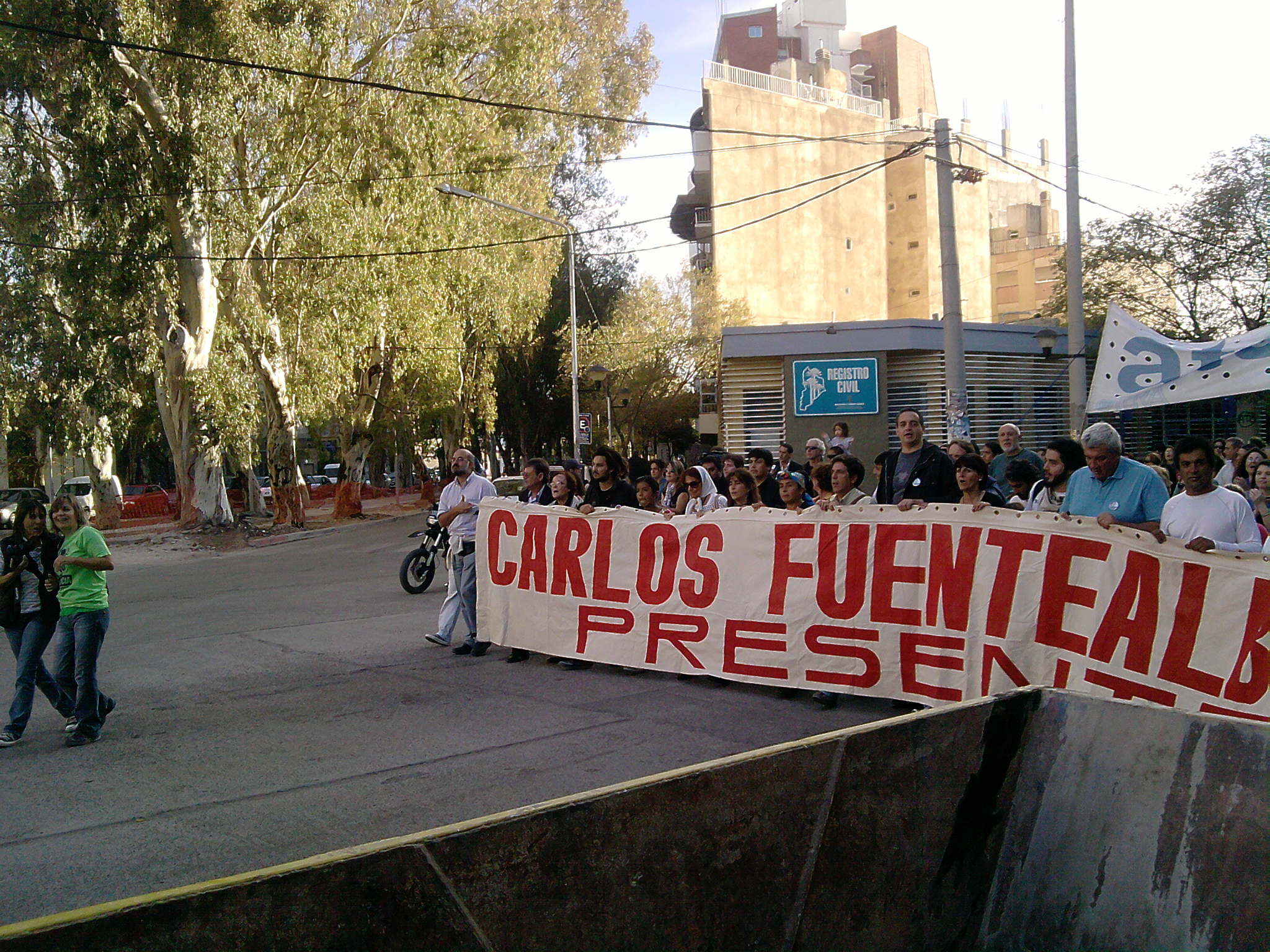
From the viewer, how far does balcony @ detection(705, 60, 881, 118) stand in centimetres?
5184

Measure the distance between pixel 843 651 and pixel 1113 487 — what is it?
6.52ft

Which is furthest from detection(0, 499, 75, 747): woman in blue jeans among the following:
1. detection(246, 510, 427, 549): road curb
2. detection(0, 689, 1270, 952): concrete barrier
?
detection(246, 510, 427, 549): road curb

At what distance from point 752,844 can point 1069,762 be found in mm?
1120

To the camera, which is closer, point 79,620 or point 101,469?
point 79,620

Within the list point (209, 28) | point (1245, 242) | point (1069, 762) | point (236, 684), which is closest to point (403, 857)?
point (1069, 762)

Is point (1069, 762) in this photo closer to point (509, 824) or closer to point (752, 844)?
point (752, 844)

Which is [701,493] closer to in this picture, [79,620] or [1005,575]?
[1005,575]

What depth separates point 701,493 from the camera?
881 centimetres

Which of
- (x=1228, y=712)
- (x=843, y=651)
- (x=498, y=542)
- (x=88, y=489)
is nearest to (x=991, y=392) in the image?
(x=498, y=542)

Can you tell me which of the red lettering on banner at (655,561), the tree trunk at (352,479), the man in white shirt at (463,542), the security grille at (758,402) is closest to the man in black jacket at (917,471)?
the red lettering on banner at (655,561)

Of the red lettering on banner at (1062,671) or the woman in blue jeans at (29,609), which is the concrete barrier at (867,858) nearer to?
the red lettering on banner at (1062,671)

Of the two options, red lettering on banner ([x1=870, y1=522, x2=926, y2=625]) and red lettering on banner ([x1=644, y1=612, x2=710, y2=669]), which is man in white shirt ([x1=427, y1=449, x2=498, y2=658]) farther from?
red lettering on banner ([x1=870, y1=522, x2=926, y2=625])

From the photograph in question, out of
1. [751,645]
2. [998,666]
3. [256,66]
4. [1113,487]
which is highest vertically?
[256,66]

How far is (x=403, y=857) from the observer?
249 centimetres
